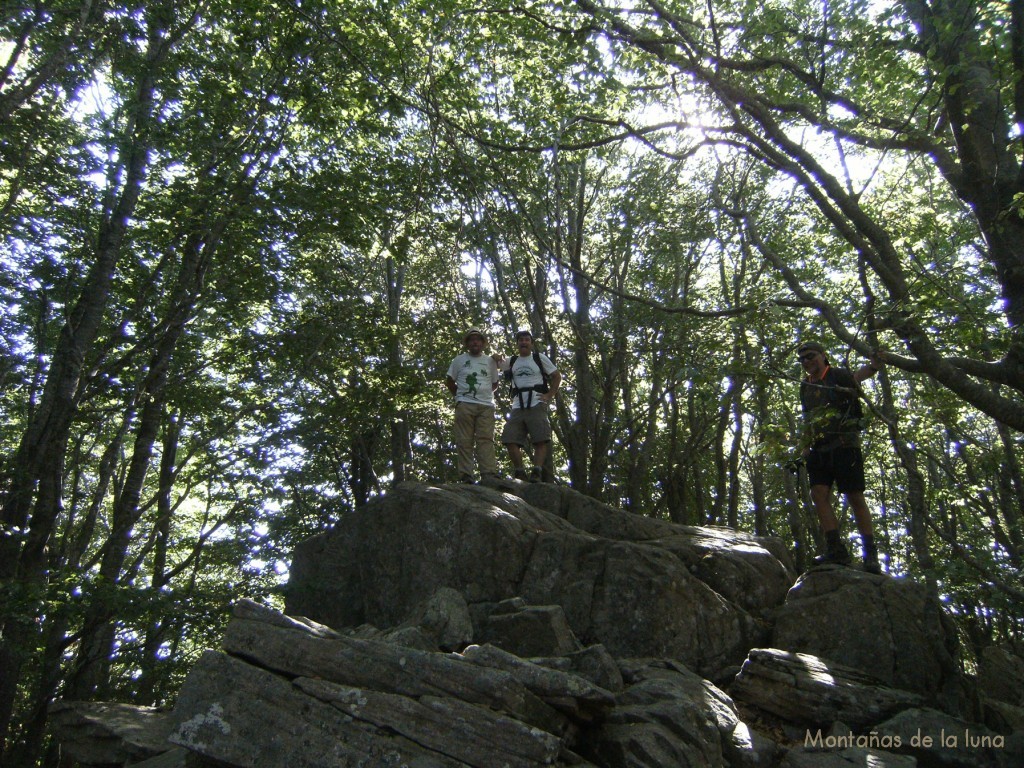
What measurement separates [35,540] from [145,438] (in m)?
2.34

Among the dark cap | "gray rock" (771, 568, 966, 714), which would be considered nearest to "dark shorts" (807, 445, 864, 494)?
Answer: "gray rock" (771, 568, 966, 714)

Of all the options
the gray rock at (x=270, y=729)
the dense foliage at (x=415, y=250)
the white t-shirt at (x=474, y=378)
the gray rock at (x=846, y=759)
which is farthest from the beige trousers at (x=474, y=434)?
the gray rock at (x=846, y=759)

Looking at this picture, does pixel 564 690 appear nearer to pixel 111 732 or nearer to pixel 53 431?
pixel 111 732

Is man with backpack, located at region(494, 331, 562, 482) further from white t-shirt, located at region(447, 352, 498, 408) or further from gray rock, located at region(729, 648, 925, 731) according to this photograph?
gray rock, located at region(729, 648, 925, 731)

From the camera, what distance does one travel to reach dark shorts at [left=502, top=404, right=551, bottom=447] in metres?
11.1

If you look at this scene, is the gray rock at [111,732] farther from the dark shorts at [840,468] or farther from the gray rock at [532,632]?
the dark shorts at [840,468]

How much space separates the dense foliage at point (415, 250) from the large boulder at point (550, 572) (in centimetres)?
174

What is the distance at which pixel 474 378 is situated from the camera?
10719mm

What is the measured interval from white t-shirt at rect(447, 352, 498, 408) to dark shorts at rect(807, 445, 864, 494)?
183 inches

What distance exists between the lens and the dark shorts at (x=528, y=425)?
36.6 feet

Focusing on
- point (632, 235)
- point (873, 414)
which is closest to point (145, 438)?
point (632, 235)

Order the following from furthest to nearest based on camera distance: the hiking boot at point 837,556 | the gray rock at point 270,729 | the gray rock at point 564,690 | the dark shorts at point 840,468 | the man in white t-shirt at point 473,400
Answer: the man in white t-shirt at point 473,400, the hiking boot at point 837,556, the dark shorts at point 840,468, the gray rock at point 564,690, the gray rock at point 270,729

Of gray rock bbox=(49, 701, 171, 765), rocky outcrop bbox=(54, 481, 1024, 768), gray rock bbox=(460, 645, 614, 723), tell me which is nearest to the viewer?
rocky outcrop bbox=(54, 481, 1024, 768)

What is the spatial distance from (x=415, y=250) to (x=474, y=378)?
190 inches
